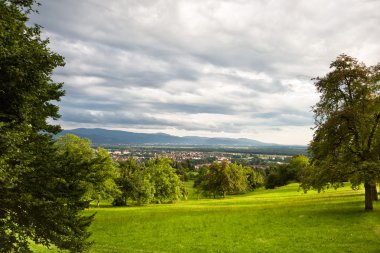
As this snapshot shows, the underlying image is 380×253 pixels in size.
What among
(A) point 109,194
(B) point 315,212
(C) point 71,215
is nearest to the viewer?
(C) point 71,215

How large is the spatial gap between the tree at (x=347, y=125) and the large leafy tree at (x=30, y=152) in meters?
25.8

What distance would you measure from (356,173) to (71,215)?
26.8 meters


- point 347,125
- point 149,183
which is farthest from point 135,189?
point 347,125

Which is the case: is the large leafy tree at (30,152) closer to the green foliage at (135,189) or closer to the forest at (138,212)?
the forest at (138,212)

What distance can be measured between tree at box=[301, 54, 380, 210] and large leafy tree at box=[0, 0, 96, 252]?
25.8 metres

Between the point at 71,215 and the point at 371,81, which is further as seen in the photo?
the point at 371,81

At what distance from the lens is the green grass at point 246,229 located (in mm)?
28594

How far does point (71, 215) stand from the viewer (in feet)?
62.3

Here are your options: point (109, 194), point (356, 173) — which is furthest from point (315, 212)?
point (109, 194)

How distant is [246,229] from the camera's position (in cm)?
3522

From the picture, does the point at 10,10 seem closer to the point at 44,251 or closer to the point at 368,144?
the point at 44,251

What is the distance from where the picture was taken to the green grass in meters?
28.6

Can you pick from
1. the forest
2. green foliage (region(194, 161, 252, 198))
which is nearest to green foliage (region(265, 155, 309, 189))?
green foliage (region(194, 161, 252, 198))

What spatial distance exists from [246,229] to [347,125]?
591 inches
